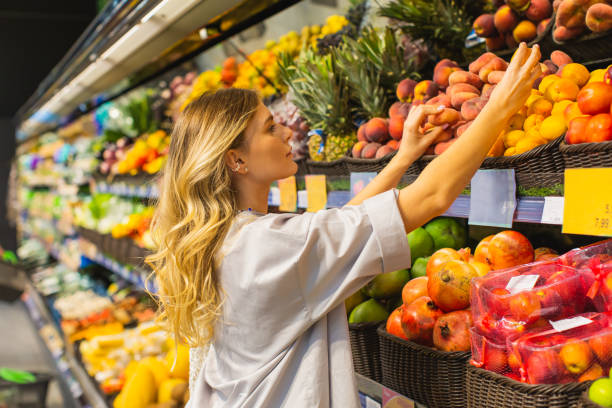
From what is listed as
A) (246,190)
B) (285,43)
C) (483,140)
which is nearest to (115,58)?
(285,43)

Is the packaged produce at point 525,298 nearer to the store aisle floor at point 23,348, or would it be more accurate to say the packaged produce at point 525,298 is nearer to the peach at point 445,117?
the peach at point 445,117

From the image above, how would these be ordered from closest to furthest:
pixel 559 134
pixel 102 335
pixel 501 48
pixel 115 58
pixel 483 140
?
pixel 483 140 → pixel 559 134 → pixel 501 48 → pixel 115 58 → pixel 102 335

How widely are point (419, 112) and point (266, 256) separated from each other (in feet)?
1.67

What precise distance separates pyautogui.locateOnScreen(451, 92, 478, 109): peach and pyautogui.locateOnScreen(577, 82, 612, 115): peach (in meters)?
0.32

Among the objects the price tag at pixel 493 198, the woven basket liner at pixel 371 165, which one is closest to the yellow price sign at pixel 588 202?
the price tag at pixel 493 198

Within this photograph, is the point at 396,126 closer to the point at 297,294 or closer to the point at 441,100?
the point at 441,100

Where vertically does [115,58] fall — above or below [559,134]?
above

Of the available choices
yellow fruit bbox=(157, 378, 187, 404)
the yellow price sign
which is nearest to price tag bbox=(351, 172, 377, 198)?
the yellow price sign

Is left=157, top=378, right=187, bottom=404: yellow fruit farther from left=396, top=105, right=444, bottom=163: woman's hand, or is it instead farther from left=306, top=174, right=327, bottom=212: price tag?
left=396, top=105, right=444, bottom=163: woman's hand

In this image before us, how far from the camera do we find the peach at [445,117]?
1.29 metres

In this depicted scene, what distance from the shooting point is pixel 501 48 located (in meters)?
1.61

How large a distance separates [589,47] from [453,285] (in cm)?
70

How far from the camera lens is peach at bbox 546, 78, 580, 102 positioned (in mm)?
1184

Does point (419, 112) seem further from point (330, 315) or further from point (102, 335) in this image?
point (102, 335)
